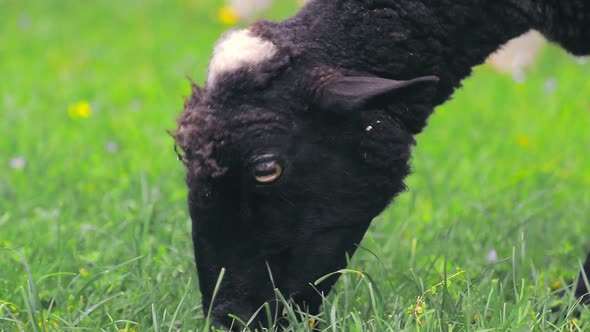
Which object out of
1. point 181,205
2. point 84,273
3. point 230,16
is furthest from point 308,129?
A: point 230,16

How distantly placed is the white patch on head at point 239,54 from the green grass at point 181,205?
1.45ft

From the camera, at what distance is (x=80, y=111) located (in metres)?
6.36

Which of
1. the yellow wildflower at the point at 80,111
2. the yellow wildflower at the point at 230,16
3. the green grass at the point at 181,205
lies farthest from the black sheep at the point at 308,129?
the yellow wildflower at the point at 230,16

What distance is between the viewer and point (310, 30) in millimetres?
3029

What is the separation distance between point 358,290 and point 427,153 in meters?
2.72

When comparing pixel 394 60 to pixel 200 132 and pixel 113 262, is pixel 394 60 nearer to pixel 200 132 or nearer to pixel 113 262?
pixel 200 132

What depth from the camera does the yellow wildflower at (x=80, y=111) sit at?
20.8ft

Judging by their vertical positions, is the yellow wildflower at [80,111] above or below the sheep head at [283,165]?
below

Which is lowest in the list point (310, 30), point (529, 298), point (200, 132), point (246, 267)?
point (529, 298)

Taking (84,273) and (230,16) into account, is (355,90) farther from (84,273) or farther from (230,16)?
(230,16)

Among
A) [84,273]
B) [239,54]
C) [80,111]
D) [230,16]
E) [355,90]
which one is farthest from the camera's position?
[230,16]

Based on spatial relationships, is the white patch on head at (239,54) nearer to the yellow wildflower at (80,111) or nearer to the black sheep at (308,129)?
the black sheep at (308,129)

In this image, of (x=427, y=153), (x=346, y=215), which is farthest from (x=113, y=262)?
(x=427, y=153)

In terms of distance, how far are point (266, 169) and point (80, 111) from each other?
387 centimetres
